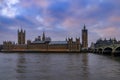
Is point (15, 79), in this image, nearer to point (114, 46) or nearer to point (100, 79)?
point (100, 79)

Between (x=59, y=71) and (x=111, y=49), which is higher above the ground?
(x=111, y=49)

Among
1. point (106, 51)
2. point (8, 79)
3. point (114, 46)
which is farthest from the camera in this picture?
point (106, 51)

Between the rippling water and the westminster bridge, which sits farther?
the westminster bridge

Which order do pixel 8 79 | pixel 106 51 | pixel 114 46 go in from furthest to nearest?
pixel 106 51, pixel 114 46, pixel 8 79

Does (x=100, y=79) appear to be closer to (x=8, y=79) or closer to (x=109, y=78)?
(x=109, y=78)

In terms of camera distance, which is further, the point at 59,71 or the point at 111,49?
the point at 111,49

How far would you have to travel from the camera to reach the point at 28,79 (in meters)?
31.7

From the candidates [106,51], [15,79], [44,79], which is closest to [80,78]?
[44,79]

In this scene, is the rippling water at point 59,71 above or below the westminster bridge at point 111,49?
below

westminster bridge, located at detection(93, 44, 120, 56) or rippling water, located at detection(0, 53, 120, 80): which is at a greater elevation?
westminster bridge, located at detection(93, 44, 120, 56)

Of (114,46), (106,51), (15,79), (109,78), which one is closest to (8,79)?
(15,79)

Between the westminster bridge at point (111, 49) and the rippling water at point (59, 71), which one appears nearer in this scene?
the rippling water at point (59, 71)

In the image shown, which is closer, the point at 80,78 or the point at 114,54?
the point at 80,78

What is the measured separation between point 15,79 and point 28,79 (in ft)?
4.86
